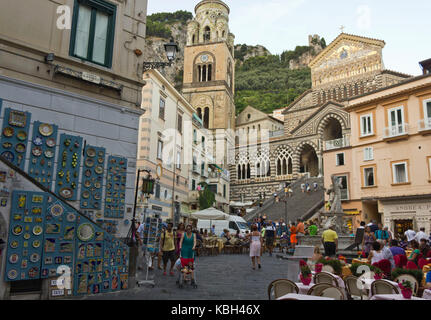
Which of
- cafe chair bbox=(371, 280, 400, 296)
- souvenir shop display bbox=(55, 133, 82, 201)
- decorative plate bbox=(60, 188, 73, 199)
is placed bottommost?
cafe chair bbox=(371, 280, 400, 296)

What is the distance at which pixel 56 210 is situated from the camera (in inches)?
251

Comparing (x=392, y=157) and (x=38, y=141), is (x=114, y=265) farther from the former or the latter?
(x=392, y=157)

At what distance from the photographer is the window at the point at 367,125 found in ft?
82.4

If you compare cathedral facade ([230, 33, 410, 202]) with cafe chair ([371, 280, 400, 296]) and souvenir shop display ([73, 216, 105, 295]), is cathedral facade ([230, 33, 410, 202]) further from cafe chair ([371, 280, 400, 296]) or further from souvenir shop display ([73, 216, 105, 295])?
souvenir shop display ([73, 216, 105, 295])

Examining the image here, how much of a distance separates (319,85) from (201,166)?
2303 cm

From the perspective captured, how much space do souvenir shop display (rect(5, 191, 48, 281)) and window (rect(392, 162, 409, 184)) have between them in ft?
72.6

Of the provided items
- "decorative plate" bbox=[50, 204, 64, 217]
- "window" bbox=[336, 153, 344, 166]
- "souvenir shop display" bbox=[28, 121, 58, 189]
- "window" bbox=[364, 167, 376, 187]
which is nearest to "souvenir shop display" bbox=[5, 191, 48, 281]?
"decorative plate" bbox=[50, 204, 64, 217]

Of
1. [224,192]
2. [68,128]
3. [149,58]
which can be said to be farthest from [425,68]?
[149,58]

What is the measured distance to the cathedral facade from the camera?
43312mm

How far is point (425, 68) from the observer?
1030 inches

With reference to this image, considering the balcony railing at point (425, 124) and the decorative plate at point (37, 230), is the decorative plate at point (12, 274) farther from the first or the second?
the balcony railing at point (425, 124)

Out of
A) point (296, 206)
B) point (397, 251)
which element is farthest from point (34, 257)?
point (296, 206)

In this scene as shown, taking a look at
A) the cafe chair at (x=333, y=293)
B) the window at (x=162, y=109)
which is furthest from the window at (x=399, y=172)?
the cafe chair at (x=333, y=293)
